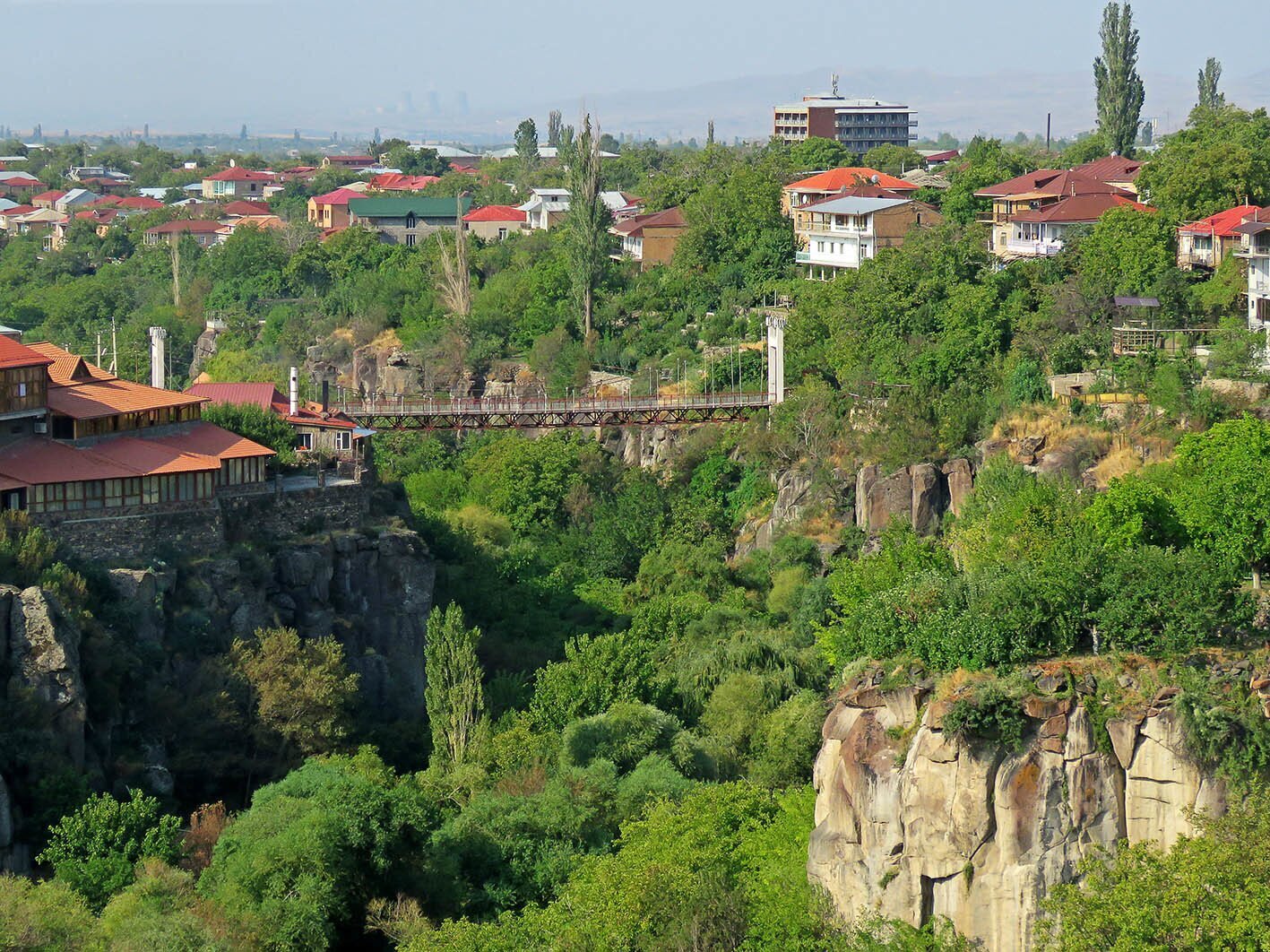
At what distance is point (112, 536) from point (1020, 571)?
838 inches

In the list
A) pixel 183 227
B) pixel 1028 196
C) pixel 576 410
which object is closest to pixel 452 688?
pixel 576 410

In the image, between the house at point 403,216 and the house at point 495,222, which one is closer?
the house at point 495,222

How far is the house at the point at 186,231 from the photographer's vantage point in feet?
376

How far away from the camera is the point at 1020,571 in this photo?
2856 centimetres

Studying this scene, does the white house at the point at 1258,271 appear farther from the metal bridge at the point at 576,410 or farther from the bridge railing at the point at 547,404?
the bridge railing at the point at 547,404

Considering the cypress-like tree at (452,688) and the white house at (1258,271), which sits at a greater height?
the white house at (1258,271)

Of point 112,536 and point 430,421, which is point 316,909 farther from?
point 430,421

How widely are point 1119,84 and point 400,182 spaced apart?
54399 millimetres

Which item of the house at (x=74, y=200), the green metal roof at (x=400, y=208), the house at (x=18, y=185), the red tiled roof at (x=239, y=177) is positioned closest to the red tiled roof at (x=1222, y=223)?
the green metal roof at (x=400, y=208)

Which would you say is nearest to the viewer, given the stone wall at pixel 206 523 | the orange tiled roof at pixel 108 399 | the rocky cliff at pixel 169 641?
the rocky cliff at pixel 169 641

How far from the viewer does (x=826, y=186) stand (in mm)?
81625

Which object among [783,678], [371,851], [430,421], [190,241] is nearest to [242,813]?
[371,851]

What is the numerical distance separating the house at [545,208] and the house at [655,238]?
13.5 metres

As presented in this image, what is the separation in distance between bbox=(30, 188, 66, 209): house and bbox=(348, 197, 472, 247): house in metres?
37.4
